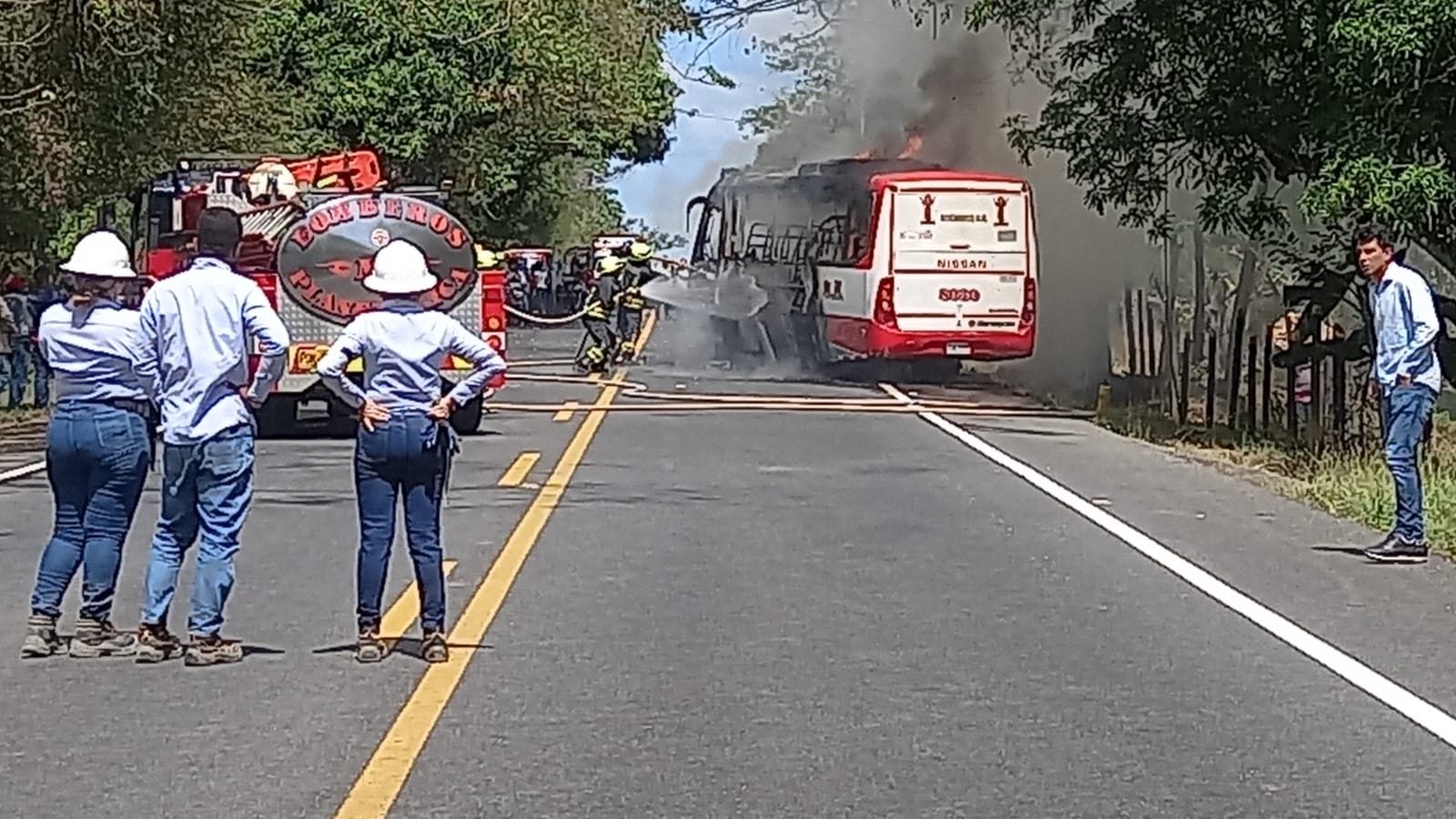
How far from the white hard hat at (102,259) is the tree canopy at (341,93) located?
11.9 m

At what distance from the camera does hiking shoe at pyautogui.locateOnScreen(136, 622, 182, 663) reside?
9.53 metres

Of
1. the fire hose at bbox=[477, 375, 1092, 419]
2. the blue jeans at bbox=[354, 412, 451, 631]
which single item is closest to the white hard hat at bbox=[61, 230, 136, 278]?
the blue jeans at bbox=[354, 412, 451, 631]

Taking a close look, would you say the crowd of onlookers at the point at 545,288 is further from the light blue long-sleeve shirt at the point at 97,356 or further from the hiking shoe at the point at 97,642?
the light blue long-sleeve shirt at the point at 97,356

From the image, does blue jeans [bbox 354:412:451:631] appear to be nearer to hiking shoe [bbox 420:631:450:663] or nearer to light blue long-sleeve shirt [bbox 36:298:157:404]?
hiking shoe [bbox 420:631:450:663]

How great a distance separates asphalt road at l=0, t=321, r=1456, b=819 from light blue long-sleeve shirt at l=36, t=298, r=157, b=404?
45.1 inches

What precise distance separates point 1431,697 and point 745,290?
29.3m

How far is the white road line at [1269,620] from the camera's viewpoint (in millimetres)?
8688

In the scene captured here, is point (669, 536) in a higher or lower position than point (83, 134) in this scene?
lower

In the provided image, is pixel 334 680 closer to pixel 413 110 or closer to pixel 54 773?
pixel 54 773

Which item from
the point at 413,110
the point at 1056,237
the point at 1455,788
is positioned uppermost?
the point at 413,110

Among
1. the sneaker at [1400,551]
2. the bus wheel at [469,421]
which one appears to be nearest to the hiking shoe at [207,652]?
the sneaker at [1400,551]

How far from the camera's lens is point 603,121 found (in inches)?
2028

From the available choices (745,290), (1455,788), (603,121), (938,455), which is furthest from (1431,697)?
(603,121)

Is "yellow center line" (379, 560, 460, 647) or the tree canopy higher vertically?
the tree canopy
